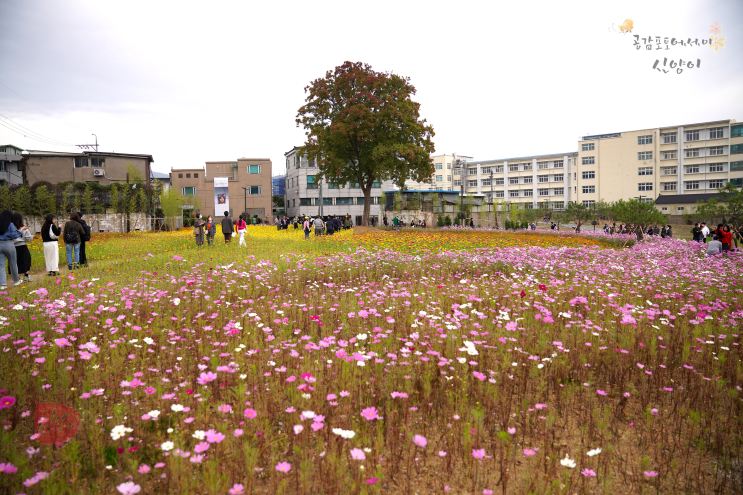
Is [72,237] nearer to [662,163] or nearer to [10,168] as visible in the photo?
[10,168]

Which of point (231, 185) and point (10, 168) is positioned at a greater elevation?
point (10, 168)

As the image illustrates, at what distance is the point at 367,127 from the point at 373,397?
30904 millimetres

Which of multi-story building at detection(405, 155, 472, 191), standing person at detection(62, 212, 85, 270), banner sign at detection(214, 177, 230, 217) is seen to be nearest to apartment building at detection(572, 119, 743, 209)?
multi-story building at detection(405, 155, 472, 191)

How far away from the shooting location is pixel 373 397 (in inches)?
142

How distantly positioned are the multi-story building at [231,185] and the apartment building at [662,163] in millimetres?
61311

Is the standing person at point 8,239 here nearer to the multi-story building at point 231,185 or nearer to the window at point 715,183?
the multi-story building at point 231,185

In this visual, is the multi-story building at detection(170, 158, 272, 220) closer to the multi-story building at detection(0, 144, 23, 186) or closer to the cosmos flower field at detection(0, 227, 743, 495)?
the multi-story building at detection(0, 144, 23, 186)

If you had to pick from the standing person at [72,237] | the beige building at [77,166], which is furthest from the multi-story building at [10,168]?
the standing person at [72,237]

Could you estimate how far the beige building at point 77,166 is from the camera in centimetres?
4766

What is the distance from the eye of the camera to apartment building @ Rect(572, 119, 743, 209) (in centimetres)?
6669

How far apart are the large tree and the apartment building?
49.0m

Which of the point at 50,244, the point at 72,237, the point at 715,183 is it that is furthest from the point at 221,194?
the point at 715,183

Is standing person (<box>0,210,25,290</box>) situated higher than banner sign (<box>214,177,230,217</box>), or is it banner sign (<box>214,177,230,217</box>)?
banner sign (<box>214,177,230,217</box>)

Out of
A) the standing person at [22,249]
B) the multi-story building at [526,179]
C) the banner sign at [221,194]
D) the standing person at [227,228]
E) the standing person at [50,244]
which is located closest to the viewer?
the standing person at [22,249]
